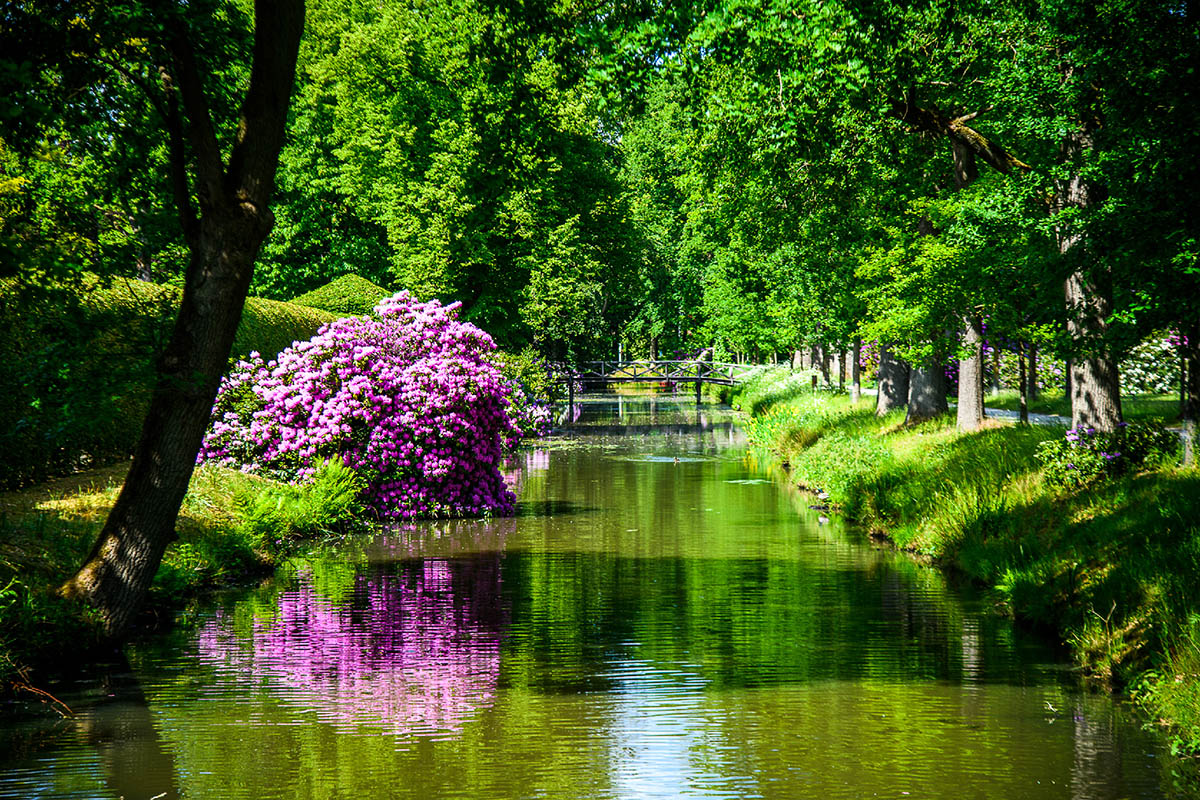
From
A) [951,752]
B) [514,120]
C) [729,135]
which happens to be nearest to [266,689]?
[951,752]

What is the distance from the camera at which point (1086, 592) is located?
A: 1091 centimetres

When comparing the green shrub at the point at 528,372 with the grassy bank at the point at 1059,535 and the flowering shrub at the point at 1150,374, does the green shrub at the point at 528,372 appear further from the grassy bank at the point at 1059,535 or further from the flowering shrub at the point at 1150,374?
the flowering shrub at the point at 1150,374

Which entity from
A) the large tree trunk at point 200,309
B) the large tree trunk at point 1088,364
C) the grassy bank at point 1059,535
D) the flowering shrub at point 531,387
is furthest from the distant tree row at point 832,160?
the flowering shrub at point 531,387

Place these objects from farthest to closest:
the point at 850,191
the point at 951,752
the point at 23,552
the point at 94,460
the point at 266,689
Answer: the point at 850,191, the point at 94,460, the point at 23,552, the point at 266,689, the point at 951,752

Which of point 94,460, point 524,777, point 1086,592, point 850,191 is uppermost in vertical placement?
point 850,191

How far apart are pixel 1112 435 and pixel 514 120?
29.1 ft

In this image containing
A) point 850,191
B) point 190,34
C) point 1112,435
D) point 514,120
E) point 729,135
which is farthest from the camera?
point 850,191

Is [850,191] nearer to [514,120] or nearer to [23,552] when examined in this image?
[514,120]

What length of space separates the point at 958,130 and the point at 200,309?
13.4 meters

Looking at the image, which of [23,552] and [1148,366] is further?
[1148,366]

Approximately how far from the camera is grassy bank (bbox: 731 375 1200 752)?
357 inches

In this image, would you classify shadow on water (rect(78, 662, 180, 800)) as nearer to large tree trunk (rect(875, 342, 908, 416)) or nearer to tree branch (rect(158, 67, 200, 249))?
Result: tree branch (rect(158, 67, 200, 249))

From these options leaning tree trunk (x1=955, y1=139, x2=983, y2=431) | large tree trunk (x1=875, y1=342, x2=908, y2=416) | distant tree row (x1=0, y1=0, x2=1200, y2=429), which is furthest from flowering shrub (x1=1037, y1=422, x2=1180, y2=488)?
large tree trunk (x1=875, y1=342, x2=908, y2=416)

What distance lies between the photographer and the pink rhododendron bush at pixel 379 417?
19266mm
